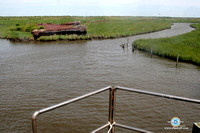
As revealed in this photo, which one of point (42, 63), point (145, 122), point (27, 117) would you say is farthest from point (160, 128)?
point (42, 63)

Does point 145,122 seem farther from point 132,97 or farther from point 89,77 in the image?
point 89,77

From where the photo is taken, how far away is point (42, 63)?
18047 mm

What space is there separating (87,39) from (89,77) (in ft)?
72.6

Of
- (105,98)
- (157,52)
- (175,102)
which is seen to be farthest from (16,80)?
(157,52)

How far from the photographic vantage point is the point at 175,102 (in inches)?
384

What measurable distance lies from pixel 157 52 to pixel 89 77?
11452 mm

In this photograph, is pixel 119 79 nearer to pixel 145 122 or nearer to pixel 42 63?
pixel 145 122

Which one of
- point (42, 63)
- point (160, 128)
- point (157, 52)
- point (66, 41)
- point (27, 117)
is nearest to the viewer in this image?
point (160, 128)

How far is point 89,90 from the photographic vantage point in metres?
11.4

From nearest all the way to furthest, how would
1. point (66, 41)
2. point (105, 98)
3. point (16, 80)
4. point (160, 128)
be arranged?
point (160, 128)
point (105, 98)
point (16, 80)
point (66, 41)

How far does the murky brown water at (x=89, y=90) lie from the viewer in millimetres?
8078

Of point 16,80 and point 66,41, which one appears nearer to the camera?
point 16,80

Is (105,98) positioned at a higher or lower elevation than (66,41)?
lower

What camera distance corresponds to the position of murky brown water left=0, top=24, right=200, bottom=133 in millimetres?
8078
